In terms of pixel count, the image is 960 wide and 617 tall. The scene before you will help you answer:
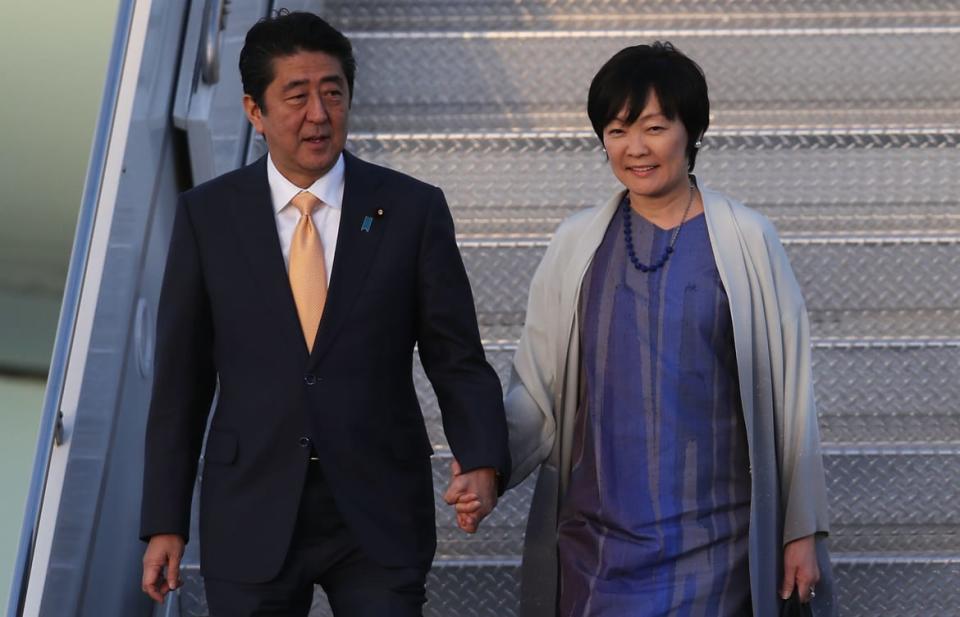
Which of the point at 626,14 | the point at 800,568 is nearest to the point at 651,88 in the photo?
the point at 800,568

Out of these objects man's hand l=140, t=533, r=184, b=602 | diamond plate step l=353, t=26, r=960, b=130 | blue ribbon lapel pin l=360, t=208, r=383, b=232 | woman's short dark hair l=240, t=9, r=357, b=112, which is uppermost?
diamond plate step l=353, t=26, r=960, b=130

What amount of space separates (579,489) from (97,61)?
162 cm

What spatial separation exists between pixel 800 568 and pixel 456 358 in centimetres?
78

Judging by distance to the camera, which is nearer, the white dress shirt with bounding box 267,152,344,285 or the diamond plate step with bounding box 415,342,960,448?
the white dress shirt with bounding box 267,152,344,285

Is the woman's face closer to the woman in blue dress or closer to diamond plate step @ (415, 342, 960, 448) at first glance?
the woman in blue dress

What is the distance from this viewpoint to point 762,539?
11.7ft

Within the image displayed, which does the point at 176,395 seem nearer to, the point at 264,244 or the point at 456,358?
the point at 264,244

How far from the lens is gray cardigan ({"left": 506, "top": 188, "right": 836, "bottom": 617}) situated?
11.7 feet

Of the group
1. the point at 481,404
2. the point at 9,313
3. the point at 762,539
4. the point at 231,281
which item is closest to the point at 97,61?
the point at 9,313

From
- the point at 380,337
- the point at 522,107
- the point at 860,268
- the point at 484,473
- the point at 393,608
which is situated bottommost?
the point at 393,608

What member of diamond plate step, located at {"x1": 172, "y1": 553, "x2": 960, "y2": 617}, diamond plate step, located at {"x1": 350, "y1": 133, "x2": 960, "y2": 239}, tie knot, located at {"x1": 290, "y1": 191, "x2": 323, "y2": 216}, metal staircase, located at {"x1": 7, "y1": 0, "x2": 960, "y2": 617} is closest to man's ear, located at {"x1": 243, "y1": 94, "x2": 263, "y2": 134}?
tie knot, located at {"x1": 290, "y1": 191, "x2": 323, "y2": 216}

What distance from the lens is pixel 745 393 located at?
3.55 metres

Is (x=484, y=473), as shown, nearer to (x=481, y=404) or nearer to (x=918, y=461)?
(x=481, y=404)

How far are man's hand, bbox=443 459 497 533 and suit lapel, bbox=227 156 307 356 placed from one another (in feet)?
1.18
